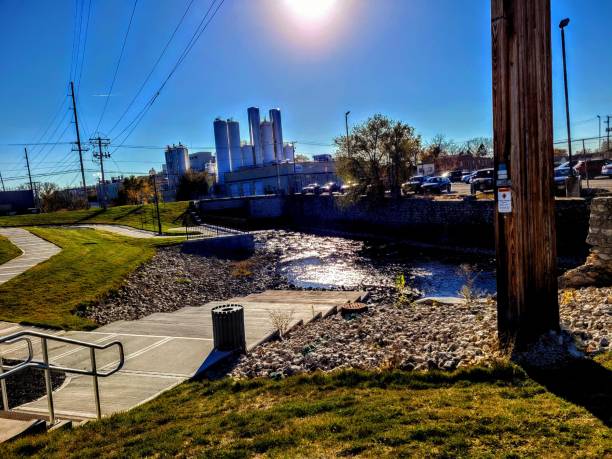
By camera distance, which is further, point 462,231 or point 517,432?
point 462,231

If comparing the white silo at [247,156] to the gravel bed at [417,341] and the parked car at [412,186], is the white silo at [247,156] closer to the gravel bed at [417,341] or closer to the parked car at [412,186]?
the parked car at [412,186]

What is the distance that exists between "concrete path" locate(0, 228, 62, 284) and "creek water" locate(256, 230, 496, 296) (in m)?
11.6

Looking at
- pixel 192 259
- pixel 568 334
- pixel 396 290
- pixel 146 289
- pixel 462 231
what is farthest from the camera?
pixel 462 231

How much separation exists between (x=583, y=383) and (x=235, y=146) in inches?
3377

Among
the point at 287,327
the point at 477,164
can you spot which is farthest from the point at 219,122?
the point at 287,327

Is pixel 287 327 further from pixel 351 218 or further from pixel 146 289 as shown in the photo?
pixel 351 218

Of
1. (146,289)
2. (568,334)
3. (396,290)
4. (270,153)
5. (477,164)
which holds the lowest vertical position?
(396,290)

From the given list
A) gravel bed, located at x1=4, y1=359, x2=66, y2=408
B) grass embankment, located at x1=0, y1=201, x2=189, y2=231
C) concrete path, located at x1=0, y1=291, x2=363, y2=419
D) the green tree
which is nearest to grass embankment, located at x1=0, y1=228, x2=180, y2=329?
concrete path, located at x1=0, y1=291, x2=363, y2=419

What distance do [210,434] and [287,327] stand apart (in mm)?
4765

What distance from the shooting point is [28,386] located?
6.87 m

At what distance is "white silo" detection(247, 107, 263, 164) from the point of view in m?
83.8

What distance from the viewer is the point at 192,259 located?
2514 centimetres

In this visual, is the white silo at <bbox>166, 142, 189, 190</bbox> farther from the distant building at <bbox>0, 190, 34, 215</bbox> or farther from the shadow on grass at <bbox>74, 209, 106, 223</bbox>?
the shadow on grass at <bbox>74, 209, 106, 223</bbox>

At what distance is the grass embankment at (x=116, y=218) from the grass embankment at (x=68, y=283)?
52.6 feet
